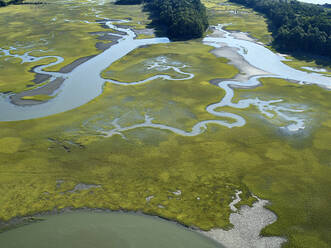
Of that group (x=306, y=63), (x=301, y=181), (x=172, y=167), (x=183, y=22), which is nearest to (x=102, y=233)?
(x=172, y=167)

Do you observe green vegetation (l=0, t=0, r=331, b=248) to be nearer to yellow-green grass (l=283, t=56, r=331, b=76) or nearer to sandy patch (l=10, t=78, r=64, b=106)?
sandy patch (l=10, t=78, r=64, b=106)

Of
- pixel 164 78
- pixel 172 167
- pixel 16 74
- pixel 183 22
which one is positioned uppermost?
pixel 183 22

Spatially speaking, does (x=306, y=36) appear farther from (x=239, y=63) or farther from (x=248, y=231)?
(x=248, y=231)

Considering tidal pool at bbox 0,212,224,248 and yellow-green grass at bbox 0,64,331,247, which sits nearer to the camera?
tidal pool at bbox 0,212,224,248

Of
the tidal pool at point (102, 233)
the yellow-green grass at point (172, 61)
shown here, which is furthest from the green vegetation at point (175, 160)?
the yellow-green grass at point (172, 61)

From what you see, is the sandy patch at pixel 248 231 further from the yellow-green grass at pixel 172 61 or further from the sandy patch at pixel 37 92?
the sandy patch at pixel 37 92

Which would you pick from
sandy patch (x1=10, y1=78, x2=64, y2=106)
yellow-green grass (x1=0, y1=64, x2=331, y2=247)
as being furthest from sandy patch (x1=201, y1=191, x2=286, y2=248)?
sandy patch (x1=10, y1=78, x2=64, y2=106)
